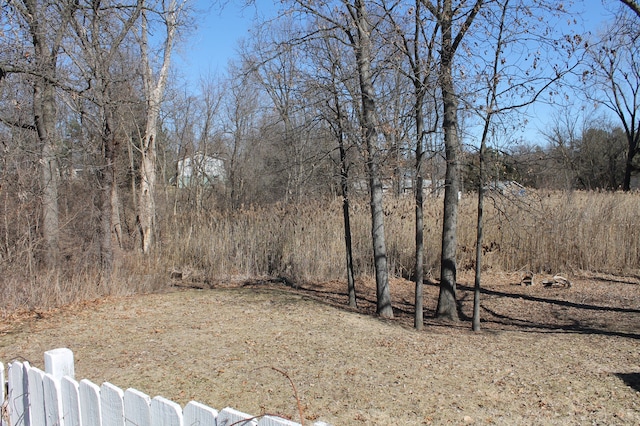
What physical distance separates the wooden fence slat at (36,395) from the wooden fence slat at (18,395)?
0.05 meters

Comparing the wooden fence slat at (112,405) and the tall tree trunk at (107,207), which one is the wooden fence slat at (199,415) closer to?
the wooden fence slat at (112,405)

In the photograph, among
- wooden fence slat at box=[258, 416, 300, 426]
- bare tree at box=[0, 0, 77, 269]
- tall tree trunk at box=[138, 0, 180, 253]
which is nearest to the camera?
wooden fence slat at box=[258, 416, 300, 426]

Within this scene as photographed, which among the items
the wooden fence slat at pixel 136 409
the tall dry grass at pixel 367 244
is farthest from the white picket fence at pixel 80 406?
the tall dry grass at pixel 367 244

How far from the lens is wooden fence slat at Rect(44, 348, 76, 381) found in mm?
2453

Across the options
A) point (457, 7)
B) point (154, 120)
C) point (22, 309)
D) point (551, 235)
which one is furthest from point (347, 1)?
point (154, 120)

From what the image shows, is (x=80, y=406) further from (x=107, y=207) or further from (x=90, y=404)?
(x=107, y=207)

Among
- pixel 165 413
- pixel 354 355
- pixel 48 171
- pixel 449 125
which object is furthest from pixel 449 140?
pixel 48 171

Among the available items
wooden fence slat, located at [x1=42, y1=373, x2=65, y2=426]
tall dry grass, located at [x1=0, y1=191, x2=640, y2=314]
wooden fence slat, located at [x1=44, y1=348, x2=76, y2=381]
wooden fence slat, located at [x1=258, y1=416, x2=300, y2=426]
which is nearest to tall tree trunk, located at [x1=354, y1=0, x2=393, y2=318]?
tall dry grass, located at [x1=0, y1=191, x2=640, y2=314]

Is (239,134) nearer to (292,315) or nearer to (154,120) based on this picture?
(154,120)

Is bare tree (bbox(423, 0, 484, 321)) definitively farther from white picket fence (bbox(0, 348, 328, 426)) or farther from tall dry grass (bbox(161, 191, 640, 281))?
white picket fence (bbox(0, 348, 328, 426))

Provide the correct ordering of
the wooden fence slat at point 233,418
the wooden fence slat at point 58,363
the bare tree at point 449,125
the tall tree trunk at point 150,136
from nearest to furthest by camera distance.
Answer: the wooden fence slat at point 233,418 < the wooden fence slat at point 58,363 < the bare tree at point 449,125 < the tall tree trunk at point 150,136

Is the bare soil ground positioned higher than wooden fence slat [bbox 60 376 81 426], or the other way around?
wooden fence slat [bbox 60 376 81 426]

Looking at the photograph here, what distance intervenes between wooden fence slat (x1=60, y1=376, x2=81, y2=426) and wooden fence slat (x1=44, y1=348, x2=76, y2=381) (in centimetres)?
8

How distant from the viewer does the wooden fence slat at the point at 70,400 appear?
2303 millimetres
